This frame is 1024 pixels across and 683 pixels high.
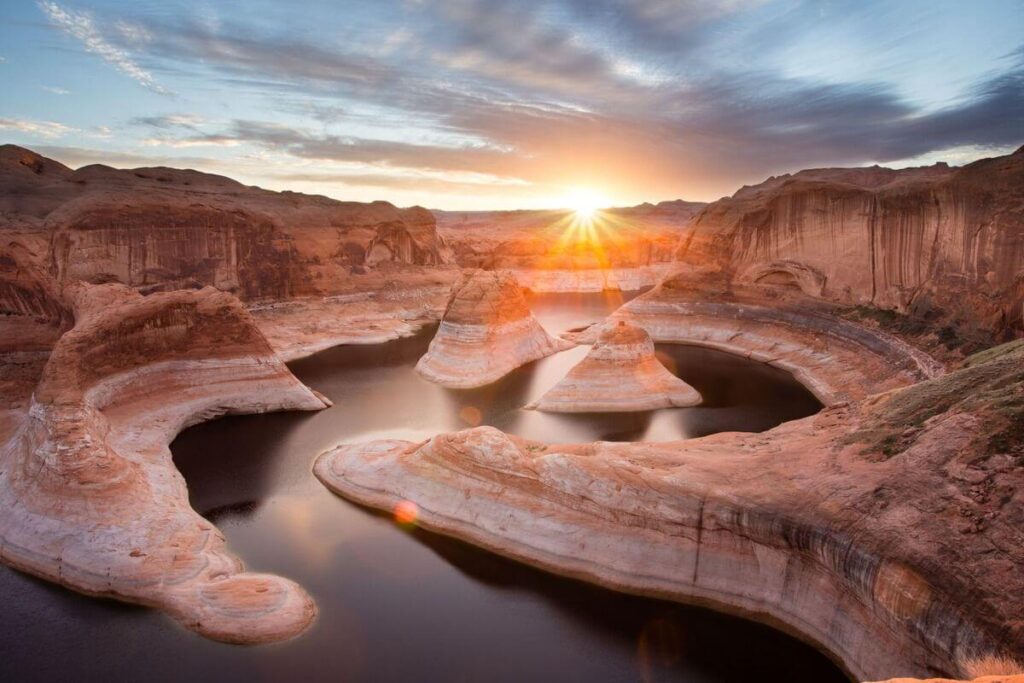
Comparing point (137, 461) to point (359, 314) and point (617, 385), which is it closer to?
point (617, 385)

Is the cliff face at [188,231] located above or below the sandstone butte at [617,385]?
above

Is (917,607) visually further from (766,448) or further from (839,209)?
(839,209)

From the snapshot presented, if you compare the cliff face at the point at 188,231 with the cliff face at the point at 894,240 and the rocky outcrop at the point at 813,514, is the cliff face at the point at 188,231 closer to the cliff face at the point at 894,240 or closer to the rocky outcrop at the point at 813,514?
the cliff face at the point at 894,240

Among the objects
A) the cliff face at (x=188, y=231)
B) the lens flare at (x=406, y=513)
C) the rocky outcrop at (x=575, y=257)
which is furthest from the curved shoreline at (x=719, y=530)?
the rocky outcrop at (x=575, y=257)

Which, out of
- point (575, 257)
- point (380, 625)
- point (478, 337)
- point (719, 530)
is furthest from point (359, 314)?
point (719, 530)

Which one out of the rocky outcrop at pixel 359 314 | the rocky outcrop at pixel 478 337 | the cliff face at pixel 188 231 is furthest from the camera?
the rocky outcrop at pixel 359 314

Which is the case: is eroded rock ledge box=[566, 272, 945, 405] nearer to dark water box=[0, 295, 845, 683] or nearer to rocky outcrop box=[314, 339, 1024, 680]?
rocky outcrop box=[314, 339, 1024, 680]
